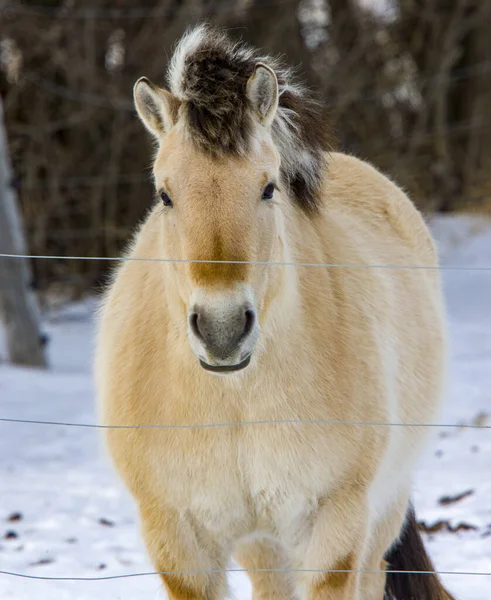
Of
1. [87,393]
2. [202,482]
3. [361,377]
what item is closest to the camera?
[202,482]

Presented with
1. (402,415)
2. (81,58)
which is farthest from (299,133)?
(81,58)

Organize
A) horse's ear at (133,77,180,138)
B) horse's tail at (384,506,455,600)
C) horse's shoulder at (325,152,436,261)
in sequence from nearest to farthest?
horse's ear at (133,77,180,138)
horse's tail at (384,506,455,600)
horse's shoulder at (325,152,436,261)

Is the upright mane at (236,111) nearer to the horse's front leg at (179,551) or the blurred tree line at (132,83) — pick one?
the horse's front leg at (179,551)

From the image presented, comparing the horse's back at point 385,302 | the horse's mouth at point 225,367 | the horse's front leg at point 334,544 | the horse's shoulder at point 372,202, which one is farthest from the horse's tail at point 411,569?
the horse's mouth at point 225,367

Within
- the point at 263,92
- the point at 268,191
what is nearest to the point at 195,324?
the point at 268,191

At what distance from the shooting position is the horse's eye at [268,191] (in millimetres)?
2773

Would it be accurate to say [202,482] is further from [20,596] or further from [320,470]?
[20,596]

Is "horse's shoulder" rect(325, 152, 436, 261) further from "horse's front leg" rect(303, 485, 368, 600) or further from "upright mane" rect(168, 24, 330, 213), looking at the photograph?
"horse's front leg" rect(303, 485, 368, 600)

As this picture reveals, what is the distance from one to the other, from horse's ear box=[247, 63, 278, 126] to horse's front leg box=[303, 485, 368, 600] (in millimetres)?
1175

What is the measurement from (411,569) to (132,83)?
846 cm

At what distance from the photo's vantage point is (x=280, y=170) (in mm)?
3207

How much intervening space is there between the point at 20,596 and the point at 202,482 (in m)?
1.44

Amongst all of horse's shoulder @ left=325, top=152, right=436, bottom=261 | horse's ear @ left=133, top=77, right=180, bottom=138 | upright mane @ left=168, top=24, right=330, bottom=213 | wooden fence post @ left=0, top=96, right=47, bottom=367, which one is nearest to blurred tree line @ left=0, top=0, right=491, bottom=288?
wooden fence post @ left=0, top=96, right=47, bottom=367

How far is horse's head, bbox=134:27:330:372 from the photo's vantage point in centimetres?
252
